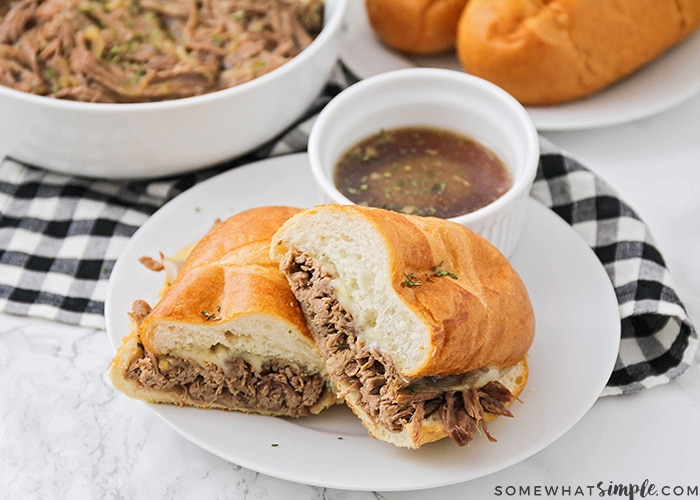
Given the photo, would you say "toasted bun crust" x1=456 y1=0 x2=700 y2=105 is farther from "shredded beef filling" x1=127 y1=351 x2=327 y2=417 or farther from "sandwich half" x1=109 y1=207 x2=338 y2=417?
"shredded beef filling" x1=127 y1=351 x2=327 y2=417

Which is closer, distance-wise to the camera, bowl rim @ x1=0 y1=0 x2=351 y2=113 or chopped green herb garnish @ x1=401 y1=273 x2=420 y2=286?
chopped green herb garnish @ x1=401 y1=273 x2=420 y2=286

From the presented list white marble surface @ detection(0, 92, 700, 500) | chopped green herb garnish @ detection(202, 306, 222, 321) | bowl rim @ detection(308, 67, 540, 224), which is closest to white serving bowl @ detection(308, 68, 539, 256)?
bowl rim @ detection(308, 67, 540, 224)

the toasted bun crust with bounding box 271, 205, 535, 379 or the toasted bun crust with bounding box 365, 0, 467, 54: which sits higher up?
the toasted bun crust with bounding box 271, 205, 535, 379

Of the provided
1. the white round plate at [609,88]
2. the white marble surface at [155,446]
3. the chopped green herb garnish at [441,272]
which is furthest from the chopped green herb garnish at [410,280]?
the white round plate at [609,88]

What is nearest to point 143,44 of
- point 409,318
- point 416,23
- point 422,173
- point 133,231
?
point 133,231

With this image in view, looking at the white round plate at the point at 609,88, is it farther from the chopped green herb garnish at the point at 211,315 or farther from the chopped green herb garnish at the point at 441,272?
the chopped green herb garnish at the point at 211,315

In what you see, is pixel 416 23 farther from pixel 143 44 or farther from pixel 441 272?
pixel 441 272
